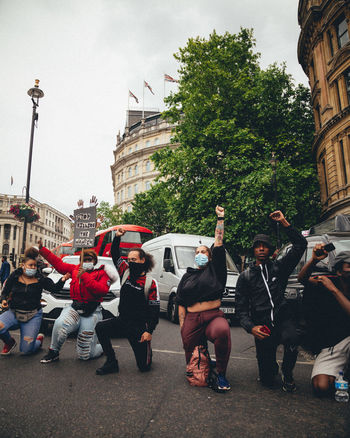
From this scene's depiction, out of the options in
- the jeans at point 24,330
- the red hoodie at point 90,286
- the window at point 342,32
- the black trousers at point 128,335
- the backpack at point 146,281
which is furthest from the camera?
the window at point 342,32

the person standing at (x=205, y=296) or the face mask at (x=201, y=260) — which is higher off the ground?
the face mask at (x=201, y=260)

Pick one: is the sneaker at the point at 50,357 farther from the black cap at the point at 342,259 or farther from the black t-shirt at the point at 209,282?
the black cap at the point at 342,259

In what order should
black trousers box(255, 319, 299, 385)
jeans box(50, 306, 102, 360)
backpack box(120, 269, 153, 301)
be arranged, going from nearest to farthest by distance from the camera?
black trousers box(255, 319, 299, 385) → backpack box(120, 269, 153, 301) → jeans box(50, 306, 102, 360)

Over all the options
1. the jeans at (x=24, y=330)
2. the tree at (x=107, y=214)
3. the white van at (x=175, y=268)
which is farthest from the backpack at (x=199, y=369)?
the tree at (x=107, y=214)

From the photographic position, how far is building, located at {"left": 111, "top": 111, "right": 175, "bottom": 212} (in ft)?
Result: 201

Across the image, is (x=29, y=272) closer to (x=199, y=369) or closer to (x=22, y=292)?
(x=22, y=292)

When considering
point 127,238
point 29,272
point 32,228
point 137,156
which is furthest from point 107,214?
point 32,228

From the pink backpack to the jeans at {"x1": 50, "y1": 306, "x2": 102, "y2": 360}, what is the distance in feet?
5.48

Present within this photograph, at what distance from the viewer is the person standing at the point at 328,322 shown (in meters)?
3.38

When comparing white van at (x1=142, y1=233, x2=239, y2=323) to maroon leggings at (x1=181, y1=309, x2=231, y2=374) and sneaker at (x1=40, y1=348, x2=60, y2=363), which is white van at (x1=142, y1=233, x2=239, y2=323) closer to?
sneaker at (x1=40, y1=348, x2=60, y2=363)

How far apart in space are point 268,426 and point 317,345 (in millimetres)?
1190

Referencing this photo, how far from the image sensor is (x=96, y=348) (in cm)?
498

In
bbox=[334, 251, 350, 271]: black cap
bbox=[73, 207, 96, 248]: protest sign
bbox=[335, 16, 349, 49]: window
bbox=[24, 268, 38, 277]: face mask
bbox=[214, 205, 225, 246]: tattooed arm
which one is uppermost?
bbox=[335, 16, 349, 49]: window

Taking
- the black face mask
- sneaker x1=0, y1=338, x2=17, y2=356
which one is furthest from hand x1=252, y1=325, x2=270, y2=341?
sneaker x1=0, y1=338, x2=17, y2=356
